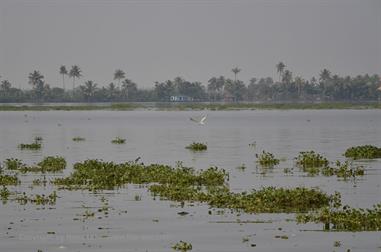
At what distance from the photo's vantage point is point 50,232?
26000 mm

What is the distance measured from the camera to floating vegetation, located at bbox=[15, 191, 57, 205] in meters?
32.2

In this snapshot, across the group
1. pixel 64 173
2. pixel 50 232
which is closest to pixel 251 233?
pixel 50 232

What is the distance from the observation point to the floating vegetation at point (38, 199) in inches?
1270

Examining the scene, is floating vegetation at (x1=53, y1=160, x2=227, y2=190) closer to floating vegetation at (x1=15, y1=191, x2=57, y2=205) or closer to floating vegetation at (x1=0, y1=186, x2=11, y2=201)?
floating vegetation at (x1=0, y1=186, x2=11, y2=201)

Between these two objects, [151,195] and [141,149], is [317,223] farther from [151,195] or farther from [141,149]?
[141,149]

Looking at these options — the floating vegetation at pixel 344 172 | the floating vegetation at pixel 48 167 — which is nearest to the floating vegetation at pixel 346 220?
the floating vegetation at pixel 344 172

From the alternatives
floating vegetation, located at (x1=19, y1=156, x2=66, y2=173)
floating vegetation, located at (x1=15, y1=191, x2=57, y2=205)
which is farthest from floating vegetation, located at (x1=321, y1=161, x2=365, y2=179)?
floating vegetation, located at (x1=15, y1=191, x2=57, y2=205)

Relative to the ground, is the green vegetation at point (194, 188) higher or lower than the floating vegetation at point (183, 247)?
higher

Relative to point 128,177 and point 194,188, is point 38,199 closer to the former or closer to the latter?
point 194,188

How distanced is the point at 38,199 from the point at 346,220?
12590 millimetres

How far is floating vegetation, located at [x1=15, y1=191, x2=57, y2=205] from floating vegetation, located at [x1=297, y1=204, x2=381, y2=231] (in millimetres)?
10335

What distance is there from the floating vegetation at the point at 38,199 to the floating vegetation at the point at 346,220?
10335 mm

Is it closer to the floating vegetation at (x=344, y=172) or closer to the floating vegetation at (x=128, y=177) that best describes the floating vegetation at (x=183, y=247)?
the floating vegetation at (x=128, y=177)

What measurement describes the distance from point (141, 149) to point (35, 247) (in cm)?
4172
